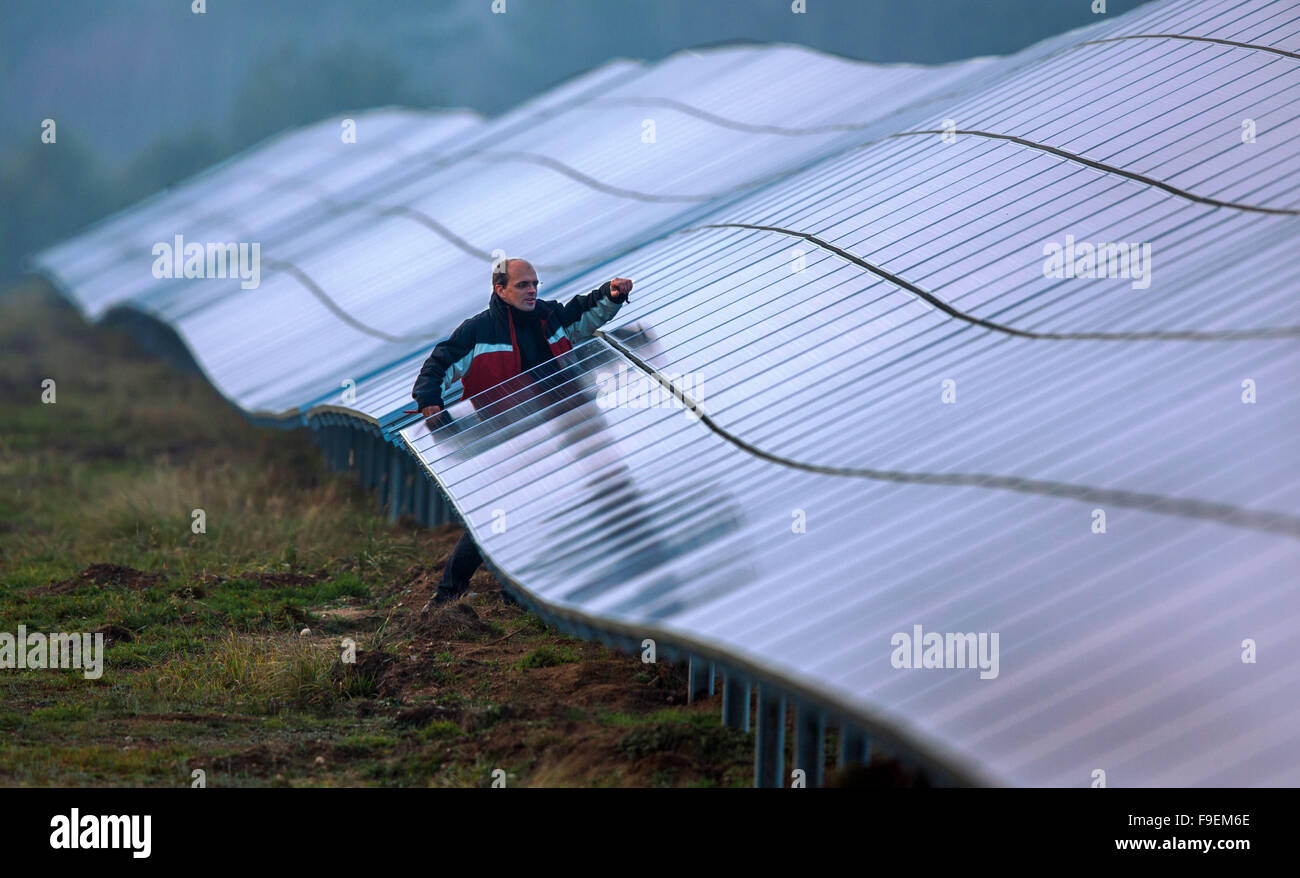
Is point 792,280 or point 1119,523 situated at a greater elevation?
point 792,280

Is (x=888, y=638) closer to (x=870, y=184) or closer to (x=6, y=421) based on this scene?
(x=870, y=184)

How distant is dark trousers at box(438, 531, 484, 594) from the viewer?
11414 mm

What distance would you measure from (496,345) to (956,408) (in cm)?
401

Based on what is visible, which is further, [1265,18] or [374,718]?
[1265,18]

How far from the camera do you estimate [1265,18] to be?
13336 mm

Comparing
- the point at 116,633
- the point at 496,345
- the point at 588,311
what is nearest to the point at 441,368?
the point at 496,345

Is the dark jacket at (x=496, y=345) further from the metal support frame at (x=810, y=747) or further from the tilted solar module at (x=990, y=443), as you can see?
the metal support frame at (x=810, y=747)

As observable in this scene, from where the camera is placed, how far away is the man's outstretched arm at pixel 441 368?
10.7 meters

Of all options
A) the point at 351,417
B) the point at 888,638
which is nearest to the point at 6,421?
the point at 351,417

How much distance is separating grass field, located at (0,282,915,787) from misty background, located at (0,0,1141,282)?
7044cm

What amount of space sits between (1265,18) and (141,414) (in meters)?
18.1

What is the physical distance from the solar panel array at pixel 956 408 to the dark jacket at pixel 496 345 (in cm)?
26

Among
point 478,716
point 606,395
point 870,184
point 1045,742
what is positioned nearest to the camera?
point 1045,742

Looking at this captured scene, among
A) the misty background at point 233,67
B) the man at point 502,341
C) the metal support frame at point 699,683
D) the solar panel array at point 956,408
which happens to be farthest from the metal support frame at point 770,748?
the misty background at point 233,67
